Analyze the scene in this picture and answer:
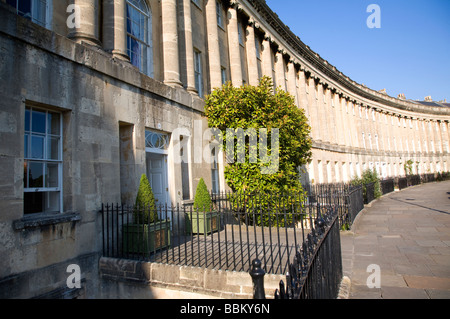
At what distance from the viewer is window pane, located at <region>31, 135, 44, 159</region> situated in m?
5.44

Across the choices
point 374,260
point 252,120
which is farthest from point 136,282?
point 252,120

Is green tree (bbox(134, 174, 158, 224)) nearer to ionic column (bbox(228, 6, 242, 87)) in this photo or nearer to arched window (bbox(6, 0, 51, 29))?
arched window (bbox(6, 0, 51, 29))

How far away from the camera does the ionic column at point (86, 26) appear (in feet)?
22.5

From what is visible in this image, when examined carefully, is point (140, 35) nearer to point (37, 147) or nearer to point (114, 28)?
point (114, 28)

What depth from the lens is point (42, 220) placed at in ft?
16.6

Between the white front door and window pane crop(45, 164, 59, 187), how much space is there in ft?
11.1

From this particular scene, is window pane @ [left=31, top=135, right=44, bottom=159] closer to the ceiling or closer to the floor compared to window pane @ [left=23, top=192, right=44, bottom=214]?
closer to the ceiling

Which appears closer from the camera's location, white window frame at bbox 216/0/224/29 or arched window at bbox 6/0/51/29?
arched window at bbox 6/0/51/29

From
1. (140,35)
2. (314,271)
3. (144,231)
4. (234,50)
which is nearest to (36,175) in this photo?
(144,231)

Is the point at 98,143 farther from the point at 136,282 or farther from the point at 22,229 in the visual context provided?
the point at 136,282

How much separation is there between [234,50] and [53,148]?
1254 centimetres

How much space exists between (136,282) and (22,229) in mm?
2251

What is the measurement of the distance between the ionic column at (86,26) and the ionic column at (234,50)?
9.07 metres

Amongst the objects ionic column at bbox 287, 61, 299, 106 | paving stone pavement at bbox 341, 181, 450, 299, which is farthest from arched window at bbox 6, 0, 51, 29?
ionic column at bbox 287, 61, 299, 106
